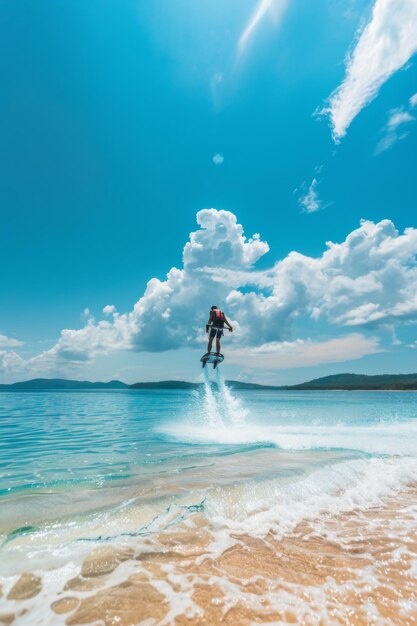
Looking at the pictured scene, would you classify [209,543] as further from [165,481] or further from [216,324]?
[216,324]

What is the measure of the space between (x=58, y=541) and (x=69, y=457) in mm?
8492

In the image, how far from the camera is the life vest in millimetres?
19406

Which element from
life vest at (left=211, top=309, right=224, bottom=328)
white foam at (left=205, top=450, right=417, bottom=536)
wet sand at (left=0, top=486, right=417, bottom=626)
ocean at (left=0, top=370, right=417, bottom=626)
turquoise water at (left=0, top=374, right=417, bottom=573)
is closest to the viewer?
wet sand at (left=0, top=486, right=417, bottom=626)

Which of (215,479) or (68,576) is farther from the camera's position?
(215,479)

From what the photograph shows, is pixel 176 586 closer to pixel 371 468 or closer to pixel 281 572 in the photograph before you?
pixel 281 572

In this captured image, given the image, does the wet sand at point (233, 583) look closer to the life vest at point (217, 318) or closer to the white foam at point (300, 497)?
the white foam at point (300, 497)

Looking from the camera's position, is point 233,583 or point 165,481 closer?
point 233,583

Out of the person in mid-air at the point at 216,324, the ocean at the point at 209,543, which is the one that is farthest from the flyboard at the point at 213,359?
the ocean at the point at 209,543

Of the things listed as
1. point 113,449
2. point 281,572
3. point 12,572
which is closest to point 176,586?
point 281,572

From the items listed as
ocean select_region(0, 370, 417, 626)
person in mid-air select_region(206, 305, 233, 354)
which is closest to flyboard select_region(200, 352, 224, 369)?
person in mid-air select_region(206, 305, 233, 354)

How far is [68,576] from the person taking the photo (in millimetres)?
4648

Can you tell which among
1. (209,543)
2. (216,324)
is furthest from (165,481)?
(216,324)

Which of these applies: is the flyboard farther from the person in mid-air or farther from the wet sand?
the wet sand

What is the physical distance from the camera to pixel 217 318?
19.4 meters
